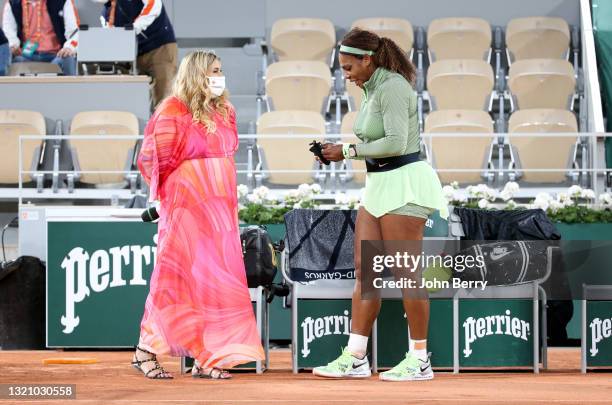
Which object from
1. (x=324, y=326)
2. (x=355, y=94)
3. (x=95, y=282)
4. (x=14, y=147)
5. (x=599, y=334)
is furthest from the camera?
(x=355, y=94)

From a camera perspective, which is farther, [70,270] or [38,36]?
[38,36]

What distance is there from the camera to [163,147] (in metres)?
5.55

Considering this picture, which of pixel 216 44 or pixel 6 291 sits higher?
pixel 216 44

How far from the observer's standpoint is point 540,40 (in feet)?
39.9

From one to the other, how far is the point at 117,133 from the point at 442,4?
4.52m

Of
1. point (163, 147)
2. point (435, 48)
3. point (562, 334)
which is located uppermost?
point (435, 48)

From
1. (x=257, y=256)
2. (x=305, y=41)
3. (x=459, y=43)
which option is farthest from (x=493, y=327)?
(x=305, y=41)

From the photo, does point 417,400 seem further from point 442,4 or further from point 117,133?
point 442,4

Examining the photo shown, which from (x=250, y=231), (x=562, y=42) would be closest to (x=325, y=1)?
(x=562, y=42)

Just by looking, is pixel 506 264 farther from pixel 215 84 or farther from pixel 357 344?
pixel 215 84

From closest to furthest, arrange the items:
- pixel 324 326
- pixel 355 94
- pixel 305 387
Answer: pixel 305 387 < pixel 324 326 < pixel 355 94

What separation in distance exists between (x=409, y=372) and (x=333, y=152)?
105 centimetres

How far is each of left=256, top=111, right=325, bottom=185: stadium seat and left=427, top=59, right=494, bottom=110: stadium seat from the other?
3.96 feet

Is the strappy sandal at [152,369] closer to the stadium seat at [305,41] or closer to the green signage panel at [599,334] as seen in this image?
the green signage panel at [599,334]
